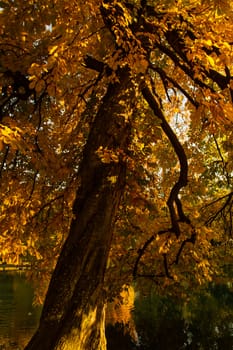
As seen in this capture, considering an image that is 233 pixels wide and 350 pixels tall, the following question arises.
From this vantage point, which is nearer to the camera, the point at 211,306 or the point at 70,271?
the point at 70,271

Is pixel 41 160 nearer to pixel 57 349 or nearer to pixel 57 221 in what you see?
pixel 57 221

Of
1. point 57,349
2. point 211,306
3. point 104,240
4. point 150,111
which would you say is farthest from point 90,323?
point 211,306

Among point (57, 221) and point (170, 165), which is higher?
point (170, 165)

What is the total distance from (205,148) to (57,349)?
17581mm

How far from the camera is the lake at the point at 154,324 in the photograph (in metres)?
19.6

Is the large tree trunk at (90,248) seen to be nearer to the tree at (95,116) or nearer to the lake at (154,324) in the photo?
the tree at (95,116)

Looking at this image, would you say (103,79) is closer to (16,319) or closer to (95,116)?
(95,116)

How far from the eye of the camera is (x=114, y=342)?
790 inches

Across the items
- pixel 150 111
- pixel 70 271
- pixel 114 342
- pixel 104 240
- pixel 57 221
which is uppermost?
pixel 150 111

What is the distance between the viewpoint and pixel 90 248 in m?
5.16

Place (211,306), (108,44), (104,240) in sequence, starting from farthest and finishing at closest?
(211,306) → (108,44) → (104,240)

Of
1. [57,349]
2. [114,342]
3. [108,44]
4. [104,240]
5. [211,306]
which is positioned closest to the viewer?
[57,349]

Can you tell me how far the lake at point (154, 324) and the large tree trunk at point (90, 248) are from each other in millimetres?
10422

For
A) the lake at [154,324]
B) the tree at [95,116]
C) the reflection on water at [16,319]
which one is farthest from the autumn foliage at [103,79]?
the lake at [154,324]
